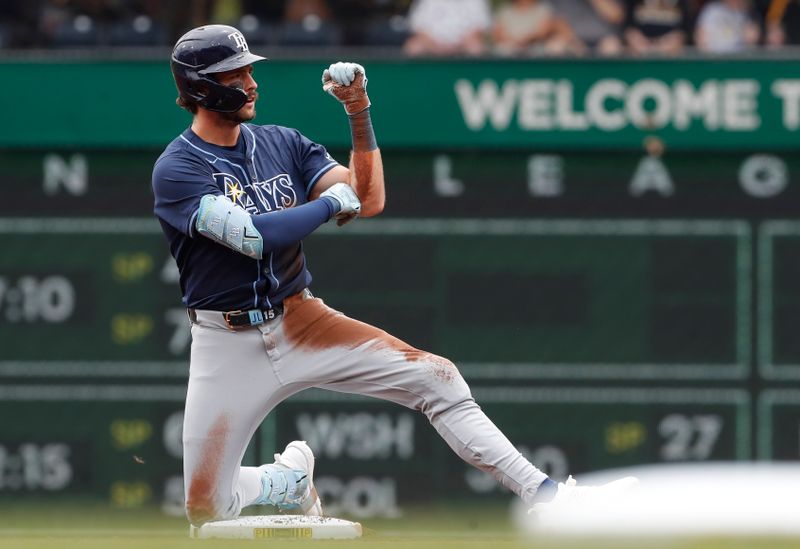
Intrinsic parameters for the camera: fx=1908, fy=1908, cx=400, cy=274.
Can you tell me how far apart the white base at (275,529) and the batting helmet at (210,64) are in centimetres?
158

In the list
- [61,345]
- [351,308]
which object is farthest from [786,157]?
[61,345]

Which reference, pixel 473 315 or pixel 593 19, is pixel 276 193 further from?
pixel 593 19

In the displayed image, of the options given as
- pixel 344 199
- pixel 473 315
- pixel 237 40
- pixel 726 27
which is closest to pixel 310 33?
pixel 473 315

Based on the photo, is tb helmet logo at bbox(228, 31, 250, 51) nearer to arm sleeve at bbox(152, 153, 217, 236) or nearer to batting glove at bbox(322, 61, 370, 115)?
batting glove at bbox(322, 61, 370, 115)

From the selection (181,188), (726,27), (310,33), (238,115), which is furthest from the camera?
(726,27)

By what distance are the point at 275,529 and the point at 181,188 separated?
1.37m

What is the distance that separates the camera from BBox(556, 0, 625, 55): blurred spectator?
11.1 meters

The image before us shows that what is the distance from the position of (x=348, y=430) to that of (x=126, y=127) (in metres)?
2.04

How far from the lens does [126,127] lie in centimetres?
1033

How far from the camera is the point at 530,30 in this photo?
1105 cm

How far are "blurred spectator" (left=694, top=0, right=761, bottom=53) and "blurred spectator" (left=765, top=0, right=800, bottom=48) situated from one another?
0.41ft

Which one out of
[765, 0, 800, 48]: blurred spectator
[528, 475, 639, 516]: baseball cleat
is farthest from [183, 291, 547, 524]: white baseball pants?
[765, 0, 800, 48]: blurred spectator

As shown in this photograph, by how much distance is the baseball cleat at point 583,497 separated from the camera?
683cm

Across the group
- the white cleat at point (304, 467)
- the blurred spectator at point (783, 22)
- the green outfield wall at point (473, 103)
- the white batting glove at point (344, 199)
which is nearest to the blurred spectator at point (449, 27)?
the green outfield wall at point (473, 103)
